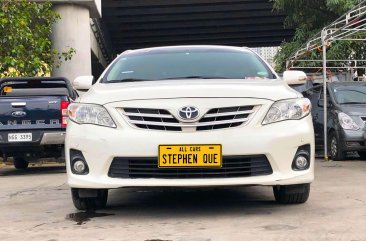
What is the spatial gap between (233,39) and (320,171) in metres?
27.0

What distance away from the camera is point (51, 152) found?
9.61 m

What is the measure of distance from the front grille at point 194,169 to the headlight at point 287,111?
1.09 feet

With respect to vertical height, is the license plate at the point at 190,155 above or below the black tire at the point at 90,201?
above

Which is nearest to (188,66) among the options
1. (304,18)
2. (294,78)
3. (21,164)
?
(294,78)

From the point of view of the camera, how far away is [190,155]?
468 centimetres

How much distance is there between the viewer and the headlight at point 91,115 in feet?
16.0

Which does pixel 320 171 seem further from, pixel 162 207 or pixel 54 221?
pixel 54 221

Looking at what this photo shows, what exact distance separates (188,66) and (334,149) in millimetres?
6151

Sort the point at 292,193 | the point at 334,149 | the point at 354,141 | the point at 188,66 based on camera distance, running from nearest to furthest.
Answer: the point at 292,193 → the point at 188,66 → the point at 354,141 → the point at 334,149

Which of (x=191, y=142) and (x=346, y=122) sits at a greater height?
→ (x=191, y=142)

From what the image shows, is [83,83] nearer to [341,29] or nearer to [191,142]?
[191,142]

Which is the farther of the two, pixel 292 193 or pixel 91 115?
pixel 292 193

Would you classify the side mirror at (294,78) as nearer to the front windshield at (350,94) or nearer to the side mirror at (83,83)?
the side mirror at (83,83)

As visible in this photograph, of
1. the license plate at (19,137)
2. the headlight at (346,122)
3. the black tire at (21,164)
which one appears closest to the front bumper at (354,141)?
the headlight at (346,122)
